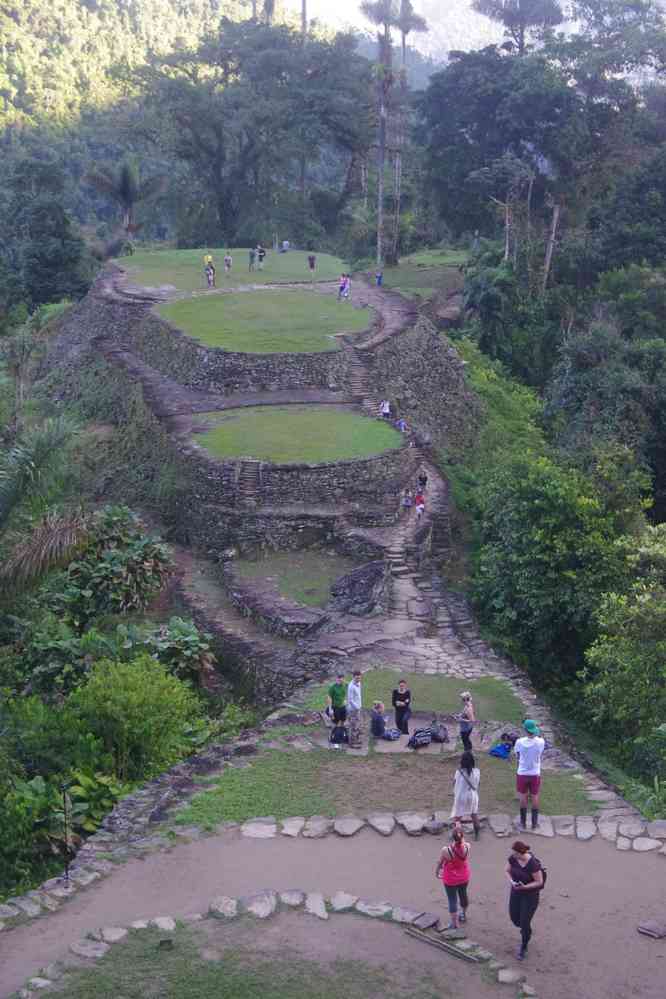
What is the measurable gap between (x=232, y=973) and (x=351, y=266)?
33151 mm

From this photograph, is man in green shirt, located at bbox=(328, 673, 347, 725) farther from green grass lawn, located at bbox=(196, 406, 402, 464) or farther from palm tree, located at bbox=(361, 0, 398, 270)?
palm tree, located at bbox=(361, 0, 398, 270)

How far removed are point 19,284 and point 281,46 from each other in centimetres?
1613

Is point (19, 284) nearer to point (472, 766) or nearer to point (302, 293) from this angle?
point (302, 293)

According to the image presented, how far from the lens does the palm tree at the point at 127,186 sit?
4262cm

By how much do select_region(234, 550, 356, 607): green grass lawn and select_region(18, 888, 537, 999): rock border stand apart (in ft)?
27.2

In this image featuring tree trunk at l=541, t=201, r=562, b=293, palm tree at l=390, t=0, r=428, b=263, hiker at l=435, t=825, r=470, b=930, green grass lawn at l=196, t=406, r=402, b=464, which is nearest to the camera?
hiker at l=435, t=825, r=470, b=930

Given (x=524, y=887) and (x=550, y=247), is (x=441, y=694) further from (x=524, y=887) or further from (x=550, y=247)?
(x=550, y=247)

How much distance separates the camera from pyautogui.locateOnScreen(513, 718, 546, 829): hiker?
415 inches

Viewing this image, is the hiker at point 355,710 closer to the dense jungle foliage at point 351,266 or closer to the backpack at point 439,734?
the backpack at point 439,734

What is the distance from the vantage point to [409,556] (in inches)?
748

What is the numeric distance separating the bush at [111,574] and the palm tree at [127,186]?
2672 cm

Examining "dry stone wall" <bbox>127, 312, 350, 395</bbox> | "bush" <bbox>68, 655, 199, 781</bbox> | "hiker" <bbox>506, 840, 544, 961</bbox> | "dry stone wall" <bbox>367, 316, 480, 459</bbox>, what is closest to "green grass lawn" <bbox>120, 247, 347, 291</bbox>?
"dry stone wall" <bbox>367, 316, 480, 459</bbox>

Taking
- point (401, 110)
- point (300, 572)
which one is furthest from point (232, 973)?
point (401, 110)

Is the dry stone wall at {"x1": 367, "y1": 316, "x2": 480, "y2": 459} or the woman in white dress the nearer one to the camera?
the woman in white dress
